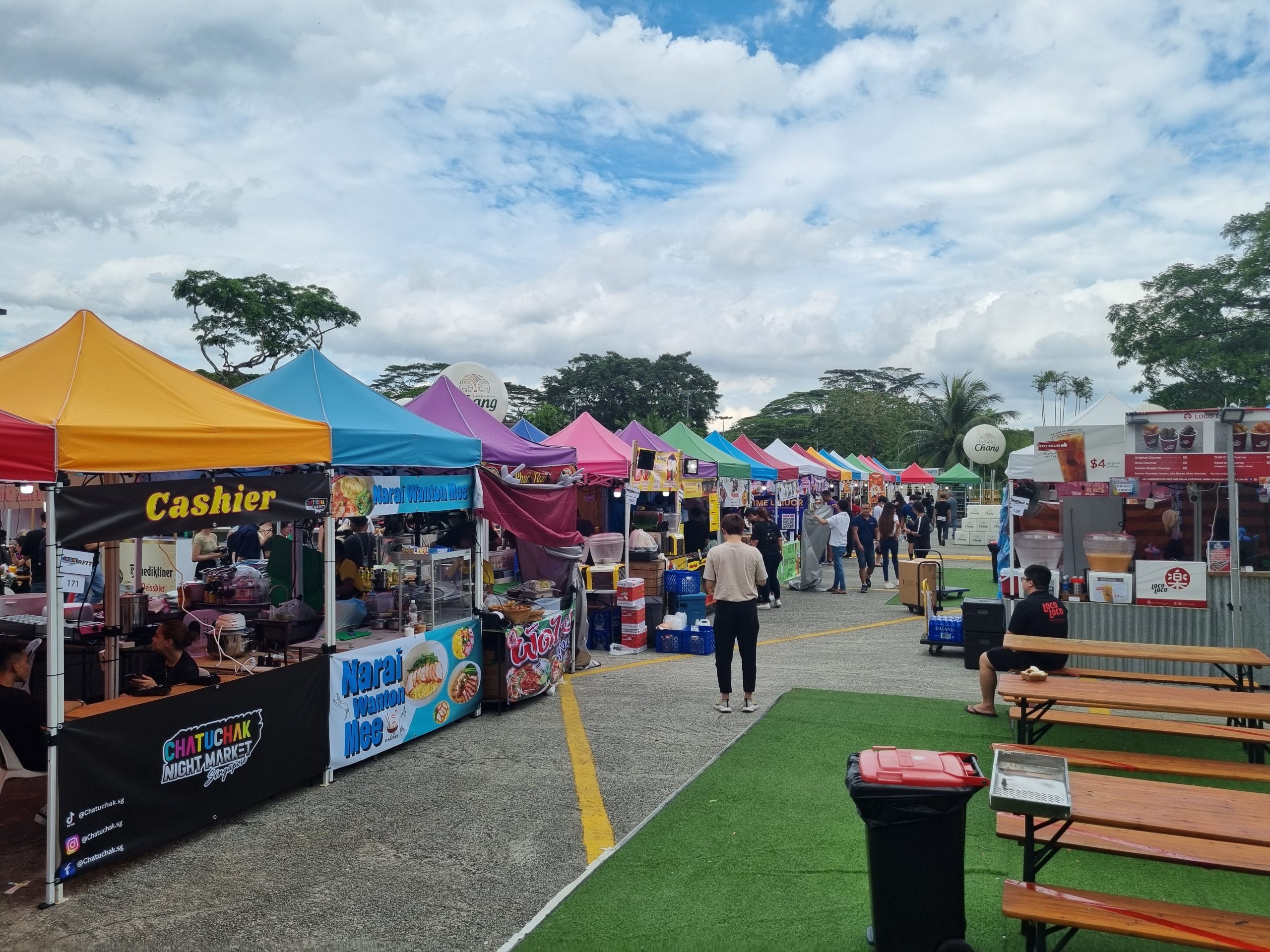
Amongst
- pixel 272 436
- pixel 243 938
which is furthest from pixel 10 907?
pixel 272 436

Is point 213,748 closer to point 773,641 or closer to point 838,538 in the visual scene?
point 773,641

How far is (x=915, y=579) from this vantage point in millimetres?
14016

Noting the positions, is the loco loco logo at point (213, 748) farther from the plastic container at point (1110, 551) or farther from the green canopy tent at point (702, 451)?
the green canopy tent at point (702, 451)

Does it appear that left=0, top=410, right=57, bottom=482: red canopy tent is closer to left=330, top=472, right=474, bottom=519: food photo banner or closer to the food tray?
left=330, top=472, right=474, bottom=519: food photo banner

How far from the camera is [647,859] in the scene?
14.9 feet

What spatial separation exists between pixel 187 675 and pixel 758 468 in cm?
1375

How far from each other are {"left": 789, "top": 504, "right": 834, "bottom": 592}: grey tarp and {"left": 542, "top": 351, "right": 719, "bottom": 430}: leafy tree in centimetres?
4117

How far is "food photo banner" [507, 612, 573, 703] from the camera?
7766 millimetres

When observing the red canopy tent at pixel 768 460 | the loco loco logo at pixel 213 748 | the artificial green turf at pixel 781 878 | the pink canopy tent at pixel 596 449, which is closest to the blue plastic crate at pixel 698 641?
the pink canopy tent at pixel 596 449

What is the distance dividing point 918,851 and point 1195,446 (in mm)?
6294

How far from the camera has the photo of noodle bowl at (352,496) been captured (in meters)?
6.13

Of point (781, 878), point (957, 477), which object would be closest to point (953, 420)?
point (957, 477)

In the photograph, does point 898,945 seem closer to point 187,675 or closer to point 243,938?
point 243,938

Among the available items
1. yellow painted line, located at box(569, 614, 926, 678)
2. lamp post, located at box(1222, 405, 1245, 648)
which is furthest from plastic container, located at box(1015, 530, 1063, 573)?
yellow painted line, located at box(569, 614, 926, 678)
